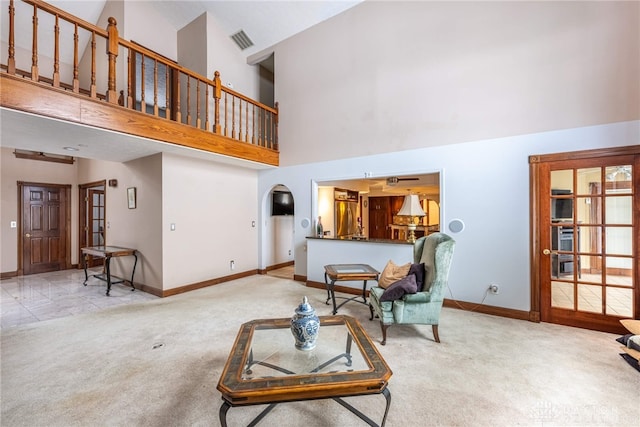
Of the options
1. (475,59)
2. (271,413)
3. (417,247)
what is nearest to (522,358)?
(417,247)

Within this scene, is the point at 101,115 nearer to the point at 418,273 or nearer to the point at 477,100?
the point at 418,273

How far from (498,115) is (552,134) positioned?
0.64m

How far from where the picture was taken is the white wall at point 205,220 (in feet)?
14.7

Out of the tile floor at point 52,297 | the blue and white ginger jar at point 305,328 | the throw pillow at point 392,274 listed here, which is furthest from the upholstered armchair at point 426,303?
the tile floor at point 52,297

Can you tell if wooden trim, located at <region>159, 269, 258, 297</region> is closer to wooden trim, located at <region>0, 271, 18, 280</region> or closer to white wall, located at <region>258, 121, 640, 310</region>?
white wall, located at <region>258, 121, 640, 310</region>

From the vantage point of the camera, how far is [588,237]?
10.4ft

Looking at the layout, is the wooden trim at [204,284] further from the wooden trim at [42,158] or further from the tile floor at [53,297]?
the wooden trim at [42,158]

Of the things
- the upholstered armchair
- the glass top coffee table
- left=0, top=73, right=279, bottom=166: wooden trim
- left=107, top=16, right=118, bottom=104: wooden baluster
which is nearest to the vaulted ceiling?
left=0, top=73, right=279, bottom=166: wooden trim

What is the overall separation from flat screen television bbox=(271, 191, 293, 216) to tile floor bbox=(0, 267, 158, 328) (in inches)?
121

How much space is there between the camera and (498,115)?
3.58m

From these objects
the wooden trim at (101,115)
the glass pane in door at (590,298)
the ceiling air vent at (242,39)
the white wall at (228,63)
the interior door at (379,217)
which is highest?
the ceiling air vent at (242,39)

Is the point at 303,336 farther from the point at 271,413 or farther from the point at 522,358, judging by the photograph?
the point at 522,358

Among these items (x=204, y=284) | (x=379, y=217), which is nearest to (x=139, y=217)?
(x=204, y=284)

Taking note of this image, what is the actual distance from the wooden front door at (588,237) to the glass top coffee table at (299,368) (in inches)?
110
